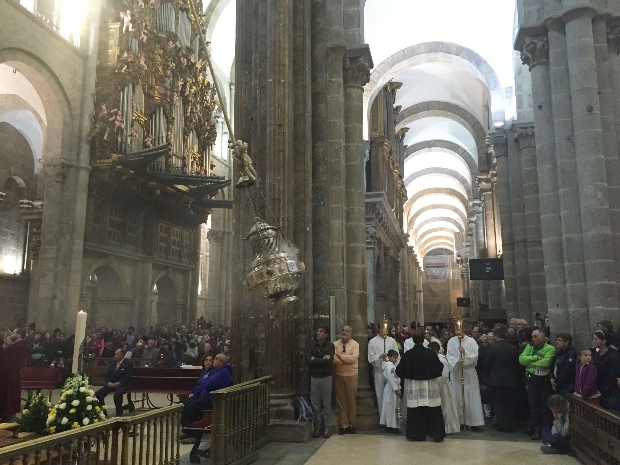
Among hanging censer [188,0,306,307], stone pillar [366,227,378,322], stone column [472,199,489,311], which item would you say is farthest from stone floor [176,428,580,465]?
stone column [472,199,489,311]

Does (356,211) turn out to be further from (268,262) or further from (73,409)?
(73,409)

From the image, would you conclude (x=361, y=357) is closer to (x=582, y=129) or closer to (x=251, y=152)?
(x=251, y=152)

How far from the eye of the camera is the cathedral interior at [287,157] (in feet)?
27.8

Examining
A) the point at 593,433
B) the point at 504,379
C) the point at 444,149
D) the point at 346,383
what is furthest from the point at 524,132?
the point at 444,149

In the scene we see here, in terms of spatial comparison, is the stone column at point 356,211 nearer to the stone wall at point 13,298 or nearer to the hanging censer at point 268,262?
the hanging censer at point 268,262

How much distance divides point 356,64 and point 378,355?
5204 millimetres

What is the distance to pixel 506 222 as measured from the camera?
55.7 feet

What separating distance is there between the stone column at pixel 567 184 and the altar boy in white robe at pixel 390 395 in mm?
2746

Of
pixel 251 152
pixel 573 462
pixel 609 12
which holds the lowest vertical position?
pixel 573 462

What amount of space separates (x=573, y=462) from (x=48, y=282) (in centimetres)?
1412

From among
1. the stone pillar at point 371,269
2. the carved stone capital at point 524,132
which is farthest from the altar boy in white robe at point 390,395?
the carved stone capital at point 524,132

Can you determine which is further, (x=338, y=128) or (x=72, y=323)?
(x=72, y=323)

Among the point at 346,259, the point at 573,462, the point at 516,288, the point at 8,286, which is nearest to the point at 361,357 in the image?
the point at 346,259

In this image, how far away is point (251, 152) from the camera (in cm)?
876
